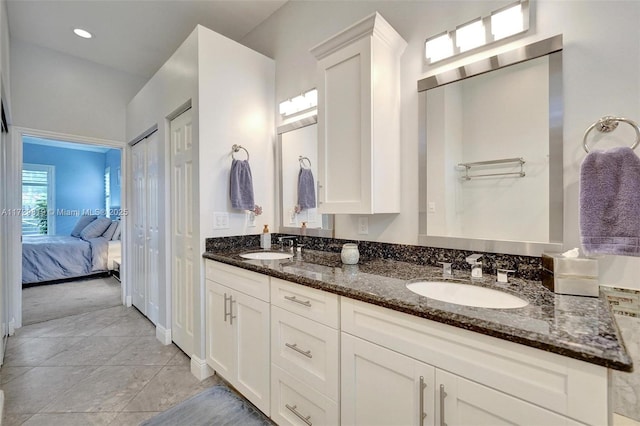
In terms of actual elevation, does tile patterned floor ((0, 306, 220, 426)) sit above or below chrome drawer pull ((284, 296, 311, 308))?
below

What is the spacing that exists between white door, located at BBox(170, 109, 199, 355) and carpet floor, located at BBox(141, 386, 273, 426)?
560 mm

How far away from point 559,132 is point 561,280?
64cm

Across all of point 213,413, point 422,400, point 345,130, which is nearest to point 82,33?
point 345,130

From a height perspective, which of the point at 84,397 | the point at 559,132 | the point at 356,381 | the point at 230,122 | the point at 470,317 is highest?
the point at 230,122

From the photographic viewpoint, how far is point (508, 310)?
0.89 metres

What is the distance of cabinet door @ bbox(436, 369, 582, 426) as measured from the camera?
2.48 ft

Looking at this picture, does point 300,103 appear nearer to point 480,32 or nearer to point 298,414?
point 480,32

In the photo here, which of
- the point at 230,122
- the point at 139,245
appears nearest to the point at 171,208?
the point at 230,122

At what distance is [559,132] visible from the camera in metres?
1.24

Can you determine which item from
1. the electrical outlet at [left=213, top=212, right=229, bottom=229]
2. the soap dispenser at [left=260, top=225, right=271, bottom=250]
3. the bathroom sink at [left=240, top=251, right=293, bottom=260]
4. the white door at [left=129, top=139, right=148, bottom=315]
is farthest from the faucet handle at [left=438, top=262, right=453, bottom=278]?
the white door at [left=129, top=139, right=148, bottom=315]

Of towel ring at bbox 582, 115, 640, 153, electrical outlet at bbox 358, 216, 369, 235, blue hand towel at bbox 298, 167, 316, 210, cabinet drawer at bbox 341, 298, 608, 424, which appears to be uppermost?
towel ring at bbox 582, 115, 640, 153

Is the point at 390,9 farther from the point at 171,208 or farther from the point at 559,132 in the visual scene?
the point at 171,208

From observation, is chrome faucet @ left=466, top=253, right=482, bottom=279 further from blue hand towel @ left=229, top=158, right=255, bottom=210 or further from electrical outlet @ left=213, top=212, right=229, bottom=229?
electrical outlet @ left=213, top=212, right=229, bottom=229

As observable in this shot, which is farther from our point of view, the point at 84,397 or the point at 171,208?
the point at 171,208
